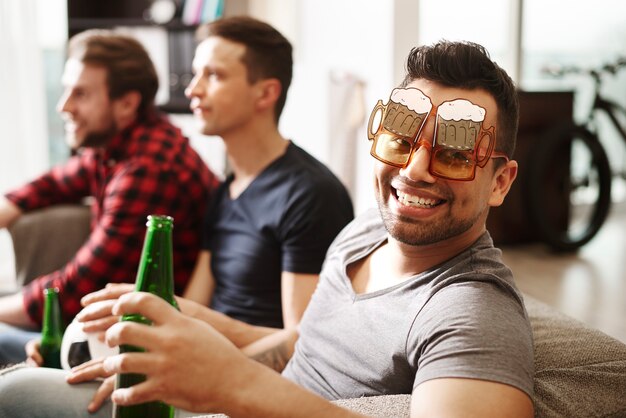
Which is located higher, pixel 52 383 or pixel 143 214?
pixel 143 214

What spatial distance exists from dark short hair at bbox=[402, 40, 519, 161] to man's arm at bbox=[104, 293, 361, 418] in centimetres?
54

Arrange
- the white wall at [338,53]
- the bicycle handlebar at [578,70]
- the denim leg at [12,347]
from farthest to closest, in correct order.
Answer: the bicycle handlebar at [578,70]
the white wall at [338,53]
the denim leg at [12,347]

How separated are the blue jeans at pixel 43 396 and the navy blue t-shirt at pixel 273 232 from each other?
1.68ft

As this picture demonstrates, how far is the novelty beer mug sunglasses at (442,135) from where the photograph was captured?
111 cm

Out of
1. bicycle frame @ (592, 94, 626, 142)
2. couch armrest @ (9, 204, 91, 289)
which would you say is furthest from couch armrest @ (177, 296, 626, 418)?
bicycle frame @ (592, 94, 626, 142)

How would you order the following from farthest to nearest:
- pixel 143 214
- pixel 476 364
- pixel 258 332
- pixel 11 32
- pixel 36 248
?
1. pixel 11 32
2. pixel 36 248
3. pixel 143 214
4. pixel 258 332
5. pixel 476 364

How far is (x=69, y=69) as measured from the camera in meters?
2.33

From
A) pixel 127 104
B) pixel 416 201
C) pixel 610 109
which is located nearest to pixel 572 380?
pixel 416 201

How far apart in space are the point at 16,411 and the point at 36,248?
1114 mm

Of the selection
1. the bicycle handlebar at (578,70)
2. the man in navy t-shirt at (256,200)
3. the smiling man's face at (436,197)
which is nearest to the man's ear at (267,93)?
the man in navy t-shirt at (256,200)

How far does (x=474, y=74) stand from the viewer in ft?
3.76

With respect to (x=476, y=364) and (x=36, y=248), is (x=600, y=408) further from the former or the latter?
(x=36, y=248)

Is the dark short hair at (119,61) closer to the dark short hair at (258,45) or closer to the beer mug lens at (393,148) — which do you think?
the dark short hair at (258,45)

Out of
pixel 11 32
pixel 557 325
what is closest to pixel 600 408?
pixel 557 325
